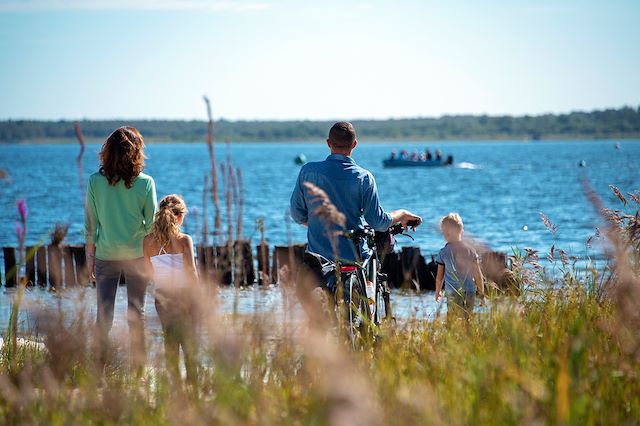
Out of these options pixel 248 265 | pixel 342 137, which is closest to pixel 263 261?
pixel 342 137

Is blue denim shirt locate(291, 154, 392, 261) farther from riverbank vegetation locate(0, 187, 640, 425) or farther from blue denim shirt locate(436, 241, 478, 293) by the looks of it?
blue denim shirt locate(436, 241, 478, 293)

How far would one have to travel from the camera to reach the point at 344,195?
6855 mm

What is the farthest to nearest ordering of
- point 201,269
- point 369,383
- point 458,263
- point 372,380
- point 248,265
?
point 248,265
point 201,269
point 458,263
point 372,380
point 369,383

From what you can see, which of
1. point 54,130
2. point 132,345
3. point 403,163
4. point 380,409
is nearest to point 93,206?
point 132,345

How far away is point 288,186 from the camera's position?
7144 centimetres

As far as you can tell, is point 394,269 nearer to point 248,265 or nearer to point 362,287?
point 248,265

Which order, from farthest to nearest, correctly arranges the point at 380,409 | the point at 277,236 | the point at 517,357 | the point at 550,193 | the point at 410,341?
the point at 550,193 → the point at 277,236 → the point at 410,341 → the point at 517,357 → the point at 380,409

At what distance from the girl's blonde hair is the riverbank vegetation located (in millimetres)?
1273

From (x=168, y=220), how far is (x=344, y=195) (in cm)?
132

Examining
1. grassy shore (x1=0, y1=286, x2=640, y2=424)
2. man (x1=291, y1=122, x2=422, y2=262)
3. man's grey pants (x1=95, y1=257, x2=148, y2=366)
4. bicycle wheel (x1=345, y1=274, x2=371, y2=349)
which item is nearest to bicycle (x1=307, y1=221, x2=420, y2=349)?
bicycle wheel (x1=345, y1=274, x2=371, y2=349)

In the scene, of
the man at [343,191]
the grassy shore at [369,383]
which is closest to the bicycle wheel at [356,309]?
the man at [343,191]

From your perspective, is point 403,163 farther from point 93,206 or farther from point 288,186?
point 93,206

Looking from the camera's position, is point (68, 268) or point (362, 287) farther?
point (68, 268)

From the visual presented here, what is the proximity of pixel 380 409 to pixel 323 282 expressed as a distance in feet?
8.16
